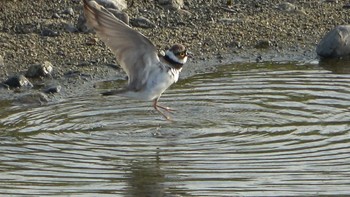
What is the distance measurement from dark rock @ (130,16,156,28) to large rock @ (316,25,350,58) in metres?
2.05

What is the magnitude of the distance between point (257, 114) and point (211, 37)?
10.2ft

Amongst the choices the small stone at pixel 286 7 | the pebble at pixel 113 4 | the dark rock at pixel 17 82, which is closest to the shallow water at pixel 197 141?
the dark rock at pixel 17 82

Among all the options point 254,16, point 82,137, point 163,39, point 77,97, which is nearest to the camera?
point 82,137

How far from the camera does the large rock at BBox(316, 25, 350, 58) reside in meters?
12.6

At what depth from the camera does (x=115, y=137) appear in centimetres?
963

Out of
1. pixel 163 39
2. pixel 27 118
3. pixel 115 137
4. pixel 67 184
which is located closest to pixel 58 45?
pixel 163 39

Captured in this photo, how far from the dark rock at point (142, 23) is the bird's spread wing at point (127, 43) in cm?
299

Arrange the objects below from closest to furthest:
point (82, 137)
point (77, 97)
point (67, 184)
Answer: point (67, 184) → point (82, 137) → point (77, 97)

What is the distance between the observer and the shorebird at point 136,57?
9.69 metres

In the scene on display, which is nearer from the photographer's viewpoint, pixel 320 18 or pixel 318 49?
pixel 318 49

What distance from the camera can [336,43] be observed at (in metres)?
12.6

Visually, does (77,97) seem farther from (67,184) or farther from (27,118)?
(67,184)

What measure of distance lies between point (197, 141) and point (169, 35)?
150 inches

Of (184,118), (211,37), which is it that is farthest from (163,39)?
(184,118)
